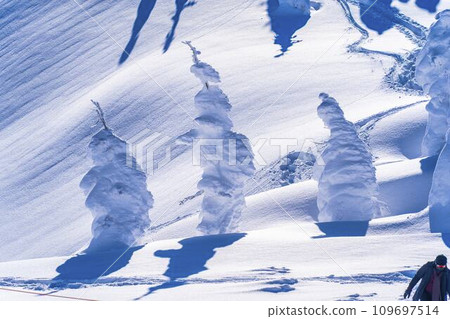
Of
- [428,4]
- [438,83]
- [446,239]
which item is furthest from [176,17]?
[446,239]

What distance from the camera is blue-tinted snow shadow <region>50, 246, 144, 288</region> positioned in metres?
26.8

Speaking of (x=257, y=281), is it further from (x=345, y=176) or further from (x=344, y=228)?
(x=345, y=176)

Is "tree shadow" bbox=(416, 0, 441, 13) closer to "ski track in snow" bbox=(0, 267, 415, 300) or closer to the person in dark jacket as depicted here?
"ski track in snow" bbox=(0, 267, 415, 300)

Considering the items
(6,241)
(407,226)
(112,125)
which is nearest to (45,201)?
(6,241)

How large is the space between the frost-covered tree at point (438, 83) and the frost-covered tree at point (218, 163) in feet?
30.5

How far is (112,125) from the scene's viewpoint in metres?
62.9

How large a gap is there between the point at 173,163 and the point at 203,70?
22.2 metres

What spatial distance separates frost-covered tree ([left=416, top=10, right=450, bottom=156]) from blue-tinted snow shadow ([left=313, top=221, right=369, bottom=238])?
25.5 ft

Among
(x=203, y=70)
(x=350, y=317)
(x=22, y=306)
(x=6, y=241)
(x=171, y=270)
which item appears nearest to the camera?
(x=350, y=317)

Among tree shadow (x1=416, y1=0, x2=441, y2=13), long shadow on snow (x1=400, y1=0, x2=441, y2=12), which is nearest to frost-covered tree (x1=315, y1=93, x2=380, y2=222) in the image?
tree shadow (x1=416, y1=0, x2=441, y2=13)

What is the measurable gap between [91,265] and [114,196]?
11.8 feet

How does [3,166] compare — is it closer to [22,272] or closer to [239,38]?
[239,38]

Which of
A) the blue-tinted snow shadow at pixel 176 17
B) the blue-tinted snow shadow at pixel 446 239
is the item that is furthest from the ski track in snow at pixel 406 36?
the blue-tinted snow shadow at pixel 446 239

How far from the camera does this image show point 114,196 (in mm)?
31359
